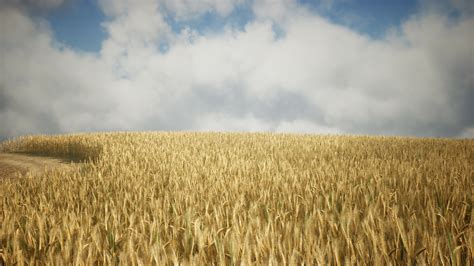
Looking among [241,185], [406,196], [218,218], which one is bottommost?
[218,218]

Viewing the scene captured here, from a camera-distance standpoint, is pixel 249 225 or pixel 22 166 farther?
pixel 22 166

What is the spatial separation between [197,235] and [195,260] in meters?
0.44

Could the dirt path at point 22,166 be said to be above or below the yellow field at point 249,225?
above

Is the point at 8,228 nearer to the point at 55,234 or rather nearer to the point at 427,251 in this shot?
the point at 55,234

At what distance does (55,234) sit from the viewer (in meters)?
2.33

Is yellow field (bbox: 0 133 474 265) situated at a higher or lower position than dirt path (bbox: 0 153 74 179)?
lower

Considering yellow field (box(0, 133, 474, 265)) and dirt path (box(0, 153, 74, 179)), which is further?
dirt path (box(0, 153, 74, 179))

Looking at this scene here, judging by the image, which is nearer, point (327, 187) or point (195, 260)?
point (195, 260)

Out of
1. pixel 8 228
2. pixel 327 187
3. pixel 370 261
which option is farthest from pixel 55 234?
pixel 327 187

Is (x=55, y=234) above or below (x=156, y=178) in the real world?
below

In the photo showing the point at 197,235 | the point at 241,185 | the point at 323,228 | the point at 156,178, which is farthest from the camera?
the point at 156,178

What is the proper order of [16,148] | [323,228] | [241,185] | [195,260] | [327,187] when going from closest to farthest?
[195,260] → [323,228] → [327,187] → [241,185] → [16,148]

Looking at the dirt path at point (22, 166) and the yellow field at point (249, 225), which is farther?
the dirt path at point (22, 166)

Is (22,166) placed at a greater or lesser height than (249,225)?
greater
